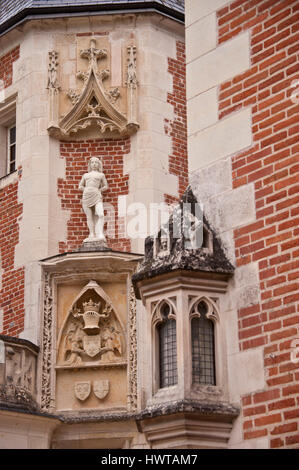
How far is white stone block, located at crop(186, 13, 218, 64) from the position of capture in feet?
23.6

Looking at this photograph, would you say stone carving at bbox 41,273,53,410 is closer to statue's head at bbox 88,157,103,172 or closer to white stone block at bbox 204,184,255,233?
statue's head at bbox 88,157,103,172

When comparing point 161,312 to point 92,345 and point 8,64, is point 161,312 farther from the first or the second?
point 8,64

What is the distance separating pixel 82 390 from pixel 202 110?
22.2 feet

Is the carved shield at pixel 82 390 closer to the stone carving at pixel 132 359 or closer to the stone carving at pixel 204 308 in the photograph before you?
the stone carving at pixel 132 359

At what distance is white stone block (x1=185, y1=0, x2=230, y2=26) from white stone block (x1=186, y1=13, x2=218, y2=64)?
0.05 m

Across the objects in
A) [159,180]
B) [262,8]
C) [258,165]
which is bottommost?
[258,165]

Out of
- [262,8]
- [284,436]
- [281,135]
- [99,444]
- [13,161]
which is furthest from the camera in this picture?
[13,161]

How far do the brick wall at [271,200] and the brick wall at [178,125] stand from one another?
23.5 feet

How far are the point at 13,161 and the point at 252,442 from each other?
32.0 ft

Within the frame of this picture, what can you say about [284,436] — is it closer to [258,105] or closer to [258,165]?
[258,165]

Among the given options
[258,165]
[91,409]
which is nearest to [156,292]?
[258,165]

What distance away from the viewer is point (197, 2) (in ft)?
24.5

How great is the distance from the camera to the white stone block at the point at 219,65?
6.88 metres

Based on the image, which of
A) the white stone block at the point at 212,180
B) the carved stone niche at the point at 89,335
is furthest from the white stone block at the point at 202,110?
the carved stone niche at the point at 89,335
